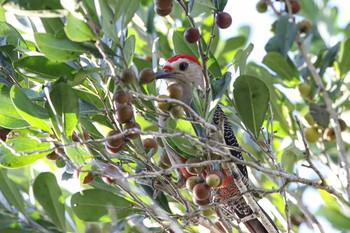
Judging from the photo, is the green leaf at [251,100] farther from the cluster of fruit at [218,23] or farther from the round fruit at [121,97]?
the round fruit at [121,97]

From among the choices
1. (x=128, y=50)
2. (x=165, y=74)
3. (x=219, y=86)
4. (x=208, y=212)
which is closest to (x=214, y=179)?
(x=208, y=212)

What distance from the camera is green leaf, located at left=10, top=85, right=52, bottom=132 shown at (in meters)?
2.57

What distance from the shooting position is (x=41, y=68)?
2.74 metres

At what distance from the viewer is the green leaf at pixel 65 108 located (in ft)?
8.48

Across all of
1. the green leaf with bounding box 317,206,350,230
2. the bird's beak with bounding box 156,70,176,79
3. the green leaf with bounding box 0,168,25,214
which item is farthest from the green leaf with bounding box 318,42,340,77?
the green leaf with bounding box 317,206,350,230

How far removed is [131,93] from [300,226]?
6.08 feet

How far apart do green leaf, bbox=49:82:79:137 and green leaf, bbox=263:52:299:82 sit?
969 mm

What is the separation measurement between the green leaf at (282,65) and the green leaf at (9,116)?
115 centimetres

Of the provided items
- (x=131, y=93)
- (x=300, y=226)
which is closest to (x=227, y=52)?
(x=300, y=226)

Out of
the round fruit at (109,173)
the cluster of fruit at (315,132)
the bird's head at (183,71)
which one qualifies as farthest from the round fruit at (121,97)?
the bird's head at (183,71)

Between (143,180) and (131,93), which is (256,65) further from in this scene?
(131,93)

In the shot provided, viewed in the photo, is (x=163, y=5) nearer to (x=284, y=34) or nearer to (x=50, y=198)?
(x=284, y=34)

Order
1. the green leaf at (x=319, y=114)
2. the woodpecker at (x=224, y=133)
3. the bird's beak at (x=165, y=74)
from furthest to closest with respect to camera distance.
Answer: the bird's beak at (x=165, y=74)
the woodpecker at (x=224, y=133)
the green leaf at (x=319, y=114)

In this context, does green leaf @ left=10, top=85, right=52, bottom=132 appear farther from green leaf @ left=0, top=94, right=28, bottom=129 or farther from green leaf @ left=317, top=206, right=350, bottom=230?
green leaf @ left=317, top=206, right=350, bottom=230
